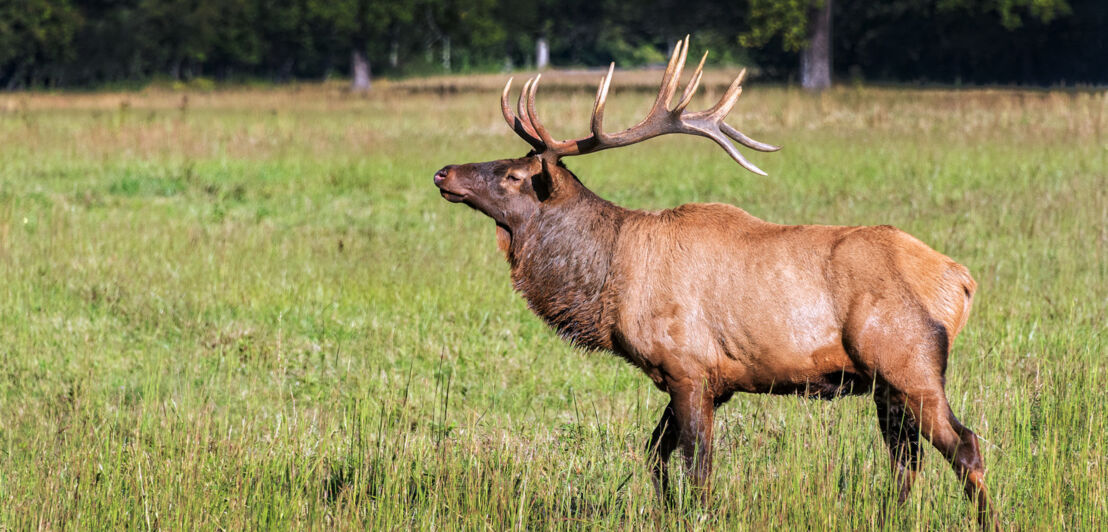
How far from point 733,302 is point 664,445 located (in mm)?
690

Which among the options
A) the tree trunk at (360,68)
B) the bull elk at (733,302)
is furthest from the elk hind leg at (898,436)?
the tree trunk at (360,68)

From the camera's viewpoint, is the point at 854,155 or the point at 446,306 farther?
the point at 854,155

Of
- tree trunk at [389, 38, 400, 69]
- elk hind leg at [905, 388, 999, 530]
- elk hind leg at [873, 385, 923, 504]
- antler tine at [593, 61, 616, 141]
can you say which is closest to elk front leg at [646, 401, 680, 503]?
elk hind leg at [873, 385, 923, 504]

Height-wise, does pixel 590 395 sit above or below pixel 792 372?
below

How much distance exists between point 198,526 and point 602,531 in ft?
4.70

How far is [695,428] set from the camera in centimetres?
454

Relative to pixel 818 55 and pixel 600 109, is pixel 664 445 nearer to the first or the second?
pixel 600 109

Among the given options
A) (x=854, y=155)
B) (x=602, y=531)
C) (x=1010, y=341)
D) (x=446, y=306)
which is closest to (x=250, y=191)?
(x=446, y=306)

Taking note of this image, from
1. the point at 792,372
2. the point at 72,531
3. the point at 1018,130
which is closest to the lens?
the point at 72,531

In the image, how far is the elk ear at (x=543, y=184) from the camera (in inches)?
205

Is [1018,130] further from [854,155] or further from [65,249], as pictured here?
[65,249]

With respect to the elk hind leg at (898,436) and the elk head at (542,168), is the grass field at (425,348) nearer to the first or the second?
the elk hind leg at (898,436)

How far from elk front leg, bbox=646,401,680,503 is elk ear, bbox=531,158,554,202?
3.72 ft

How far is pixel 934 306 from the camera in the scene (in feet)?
14.1
